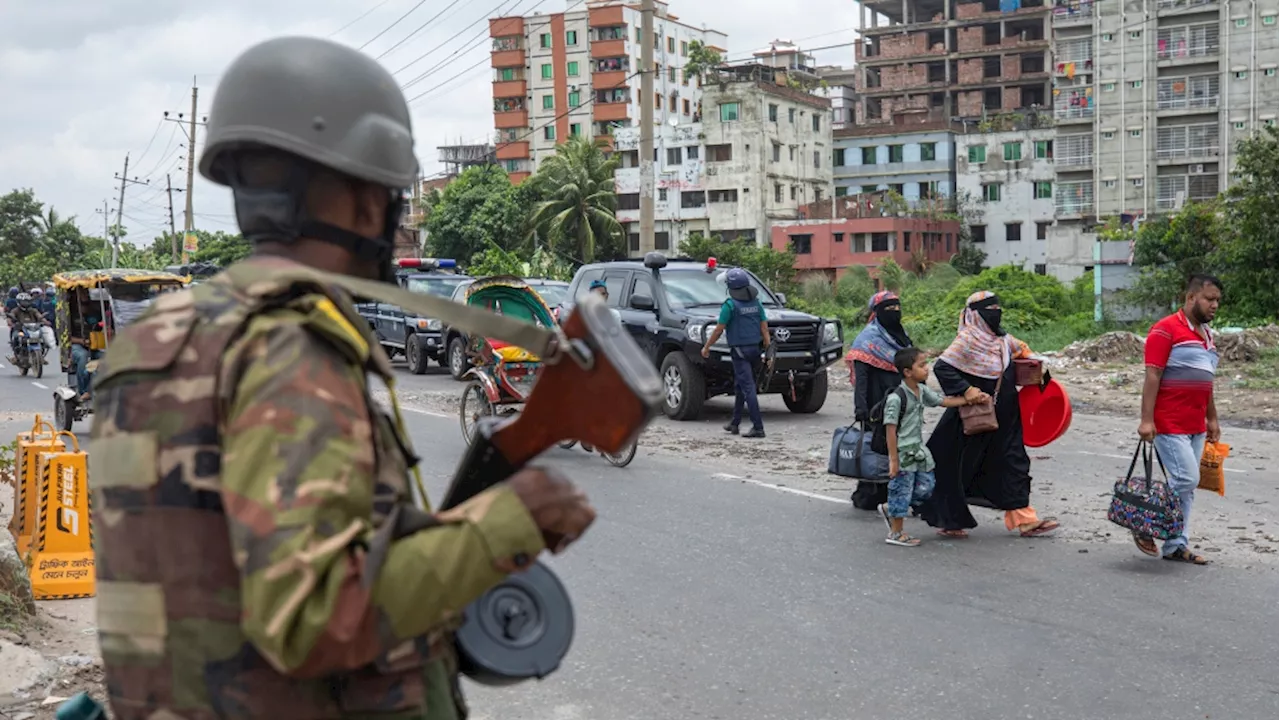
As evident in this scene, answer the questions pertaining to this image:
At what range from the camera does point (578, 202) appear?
222ft

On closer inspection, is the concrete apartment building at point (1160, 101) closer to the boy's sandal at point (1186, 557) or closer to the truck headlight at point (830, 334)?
the truck headlight at point (830, 334)

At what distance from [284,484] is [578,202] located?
6663 cm

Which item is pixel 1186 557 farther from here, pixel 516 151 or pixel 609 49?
pixel 516 151

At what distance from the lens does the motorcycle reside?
24516 millimetres

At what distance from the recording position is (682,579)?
25.0ft

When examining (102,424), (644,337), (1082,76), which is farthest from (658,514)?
(1082,76)

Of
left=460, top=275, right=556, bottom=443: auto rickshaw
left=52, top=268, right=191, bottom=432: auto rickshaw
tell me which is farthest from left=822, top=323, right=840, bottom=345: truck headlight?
left=52, top=268, right=191, bottom=432: auto rickshaw

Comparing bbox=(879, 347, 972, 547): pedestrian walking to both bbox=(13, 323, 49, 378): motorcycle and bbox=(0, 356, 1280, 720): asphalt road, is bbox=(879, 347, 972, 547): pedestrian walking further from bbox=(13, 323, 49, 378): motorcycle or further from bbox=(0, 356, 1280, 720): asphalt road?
bbox=(13, 323, 49, 378): motorcycle

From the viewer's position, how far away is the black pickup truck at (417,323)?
23.8m

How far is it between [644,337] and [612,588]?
356 inches

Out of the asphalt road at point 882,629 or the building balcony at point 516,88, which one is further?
the building balcony at point 516,88

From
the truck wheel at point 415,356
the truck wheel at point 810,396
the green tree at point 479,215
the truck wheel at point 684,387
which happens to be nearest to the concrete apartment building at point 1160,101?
the green tree at point 479,215

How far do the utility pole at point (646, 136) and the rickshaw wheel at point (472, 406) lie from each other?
10560mm

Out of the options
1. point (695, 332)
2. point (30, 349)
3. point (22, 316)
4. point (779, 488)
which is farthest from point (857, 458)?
point (22, 316)
